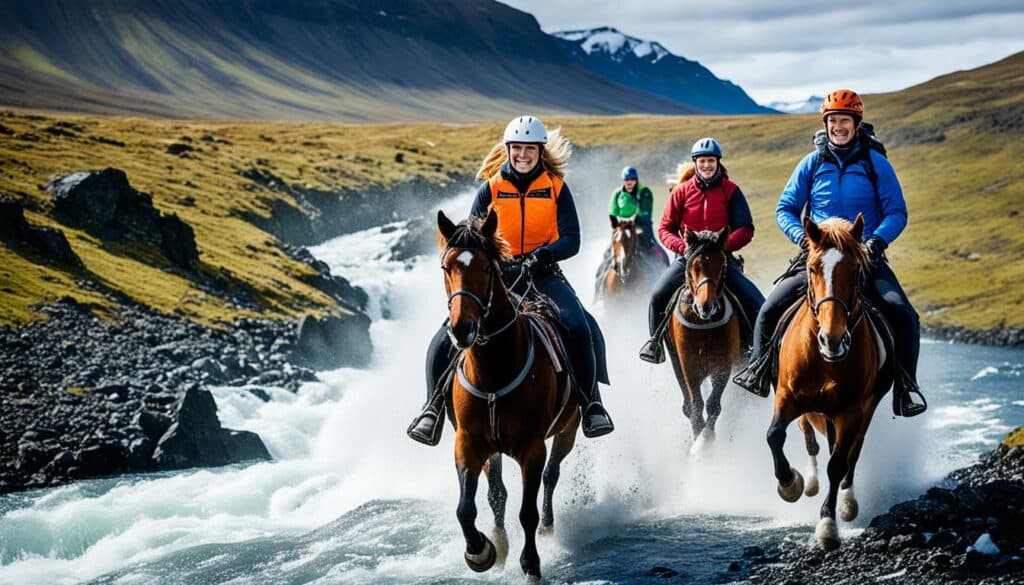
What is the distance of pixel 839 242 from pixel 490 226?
12.9 ft

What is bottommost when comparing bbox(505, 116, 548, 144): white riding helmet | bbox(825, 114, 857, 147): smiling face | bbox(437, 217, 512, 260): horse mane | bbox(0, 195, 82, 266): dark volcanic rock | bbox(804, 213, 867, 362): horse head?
bbox(804, 213, 867, 362): horse head

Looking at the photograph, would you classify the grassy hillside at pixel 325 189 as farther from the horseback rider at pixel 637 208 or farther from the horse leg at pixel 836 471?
the horse leg at pixel 836 471

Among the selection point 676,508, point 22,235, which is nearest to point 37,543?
point 676,508

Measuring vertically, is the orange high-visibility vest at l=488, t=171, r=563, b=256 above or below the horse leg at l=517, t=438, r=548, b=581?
above

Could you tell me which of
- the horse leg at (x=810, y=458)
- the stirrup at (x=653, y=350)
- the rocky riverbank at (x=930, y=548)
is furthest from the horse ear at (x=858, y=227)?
the stirrup at (x=653, y=350)

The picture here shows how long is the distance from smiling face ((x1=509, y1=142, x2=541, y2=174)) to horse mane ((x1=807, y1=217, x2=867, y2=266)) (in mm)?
3922

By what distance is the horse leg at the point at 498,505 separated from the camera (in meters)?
13.5

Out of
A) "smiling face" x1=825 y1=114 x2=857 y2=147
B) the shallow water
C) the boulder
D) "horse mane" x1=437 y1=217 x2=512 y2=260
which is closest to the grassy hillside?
the boulder

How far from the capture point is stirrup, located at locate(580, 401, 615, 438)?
46.1ft

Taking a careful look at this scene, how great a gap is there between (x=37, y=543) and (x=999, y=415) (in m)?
41.2

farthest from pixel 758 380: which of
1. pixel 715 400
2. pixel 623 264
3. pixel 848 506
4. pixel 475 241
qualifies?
pixel 623 264

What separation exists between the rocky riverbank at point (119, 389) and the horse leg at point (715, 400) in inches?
Result: 712

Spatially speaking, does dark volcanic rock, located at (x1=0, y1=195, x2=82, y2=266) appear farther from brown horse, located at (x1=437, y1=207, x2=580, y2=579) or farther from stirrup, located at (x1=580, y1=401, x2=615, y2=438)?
brown horse, located at (x1=437, y1=207, x2=580, y2=579)

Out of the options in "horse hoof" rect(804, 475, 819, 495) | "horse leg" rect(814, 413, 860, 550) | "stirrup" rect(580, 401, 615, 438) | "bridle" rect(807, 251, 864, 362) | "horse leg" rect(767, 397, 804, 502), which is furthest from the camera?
"horse hoof" rect(804, 475, 819, 495)
